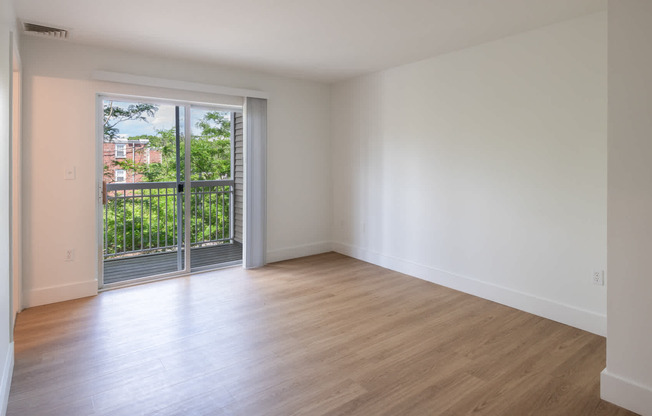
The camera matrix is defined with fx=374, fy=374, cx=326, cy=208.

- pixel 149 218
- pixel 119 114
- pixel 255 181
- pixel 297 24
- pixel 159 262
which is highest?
pixel 297 24

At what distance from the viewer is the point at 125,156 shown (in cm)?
432

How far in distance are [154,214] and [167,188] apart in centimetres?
45

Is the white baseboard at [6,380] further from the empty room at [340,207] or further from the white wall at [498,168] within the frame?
the white wall at [498,168]

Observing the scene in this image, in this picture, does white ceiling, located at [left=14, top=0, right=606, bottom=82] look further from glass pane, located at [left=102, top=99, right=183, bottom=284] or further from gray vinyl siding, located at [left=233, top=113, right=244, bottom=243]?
gray vinyl siding, located at [left=233, top=113, right=244, bottom=243]

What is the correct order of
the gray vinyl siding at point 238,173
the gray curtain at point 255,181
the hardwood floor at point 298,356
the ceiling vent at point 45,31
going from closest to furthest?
the hardwood floor at point 298,356 < the ceiling vent at point 45,31 < the gray curtain at point 255,181 < the gray vinyl siding at point 238,173

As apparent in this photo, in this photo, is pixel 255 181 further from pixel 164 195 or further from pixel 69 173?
pixel 69 173

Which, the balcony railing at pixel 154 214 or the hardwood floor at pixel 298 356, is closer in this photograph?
the hardwood floor at pixel 298 356

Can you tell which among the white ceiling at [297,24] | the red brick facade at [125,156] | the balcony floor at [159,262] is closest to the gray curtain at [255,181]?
the balcony floor at [159,262]

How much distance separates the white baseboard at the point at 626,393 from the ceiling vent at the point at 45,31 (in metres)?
4.63

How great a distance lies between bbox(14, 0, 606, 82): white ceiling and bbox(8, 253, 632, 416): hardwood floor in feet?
7.92

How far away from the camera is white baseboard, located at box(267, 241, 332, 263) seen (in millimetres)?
4973

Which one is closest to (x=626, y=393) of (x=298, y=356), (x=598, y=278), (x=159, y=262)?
(x=598, y=278)

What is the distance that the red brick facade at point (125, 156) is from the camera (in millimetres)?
4162

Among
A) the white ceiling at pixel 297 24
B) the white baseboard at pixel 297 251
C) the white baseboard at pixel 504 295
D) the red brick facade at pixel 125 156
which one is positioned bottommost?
the white baseboard at pixel 504 295
